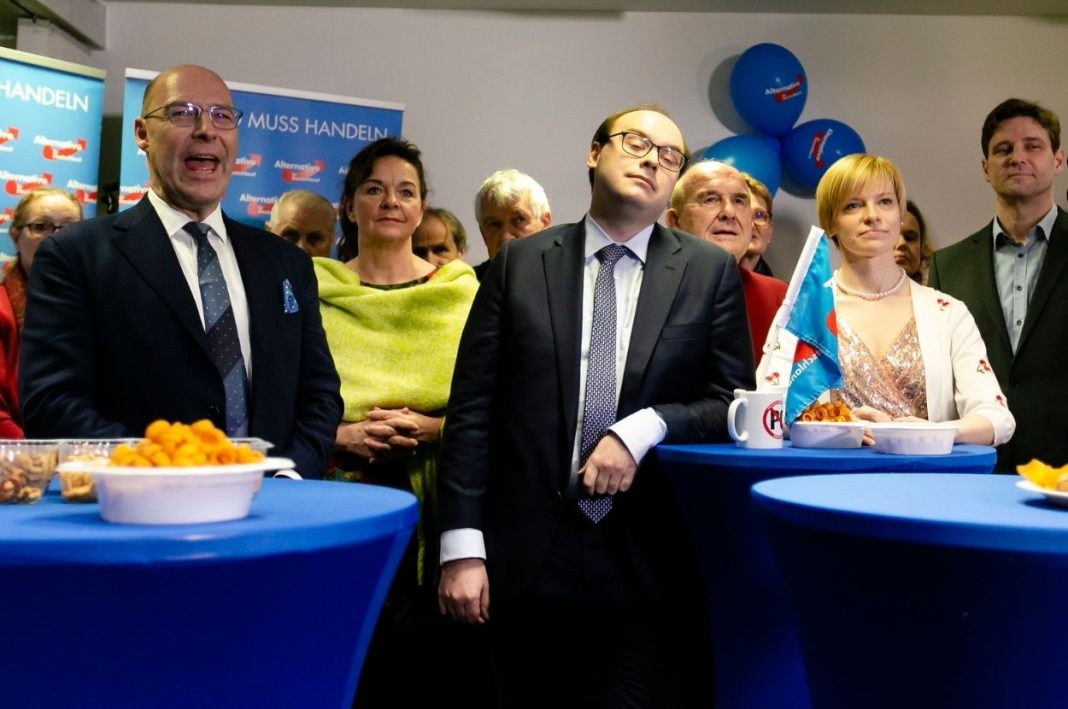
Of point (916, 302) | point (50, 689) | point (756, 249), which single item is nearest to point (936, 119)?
point (756, 249)

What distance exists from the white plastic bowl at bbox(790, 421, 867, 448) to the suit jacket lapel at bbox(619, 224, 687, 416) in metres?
0.37

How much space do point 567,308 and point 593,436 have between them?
0.88 feet

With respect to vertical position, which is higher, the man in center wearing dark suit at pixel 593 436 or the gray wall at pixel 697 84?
the gray wall at pixel 697 84

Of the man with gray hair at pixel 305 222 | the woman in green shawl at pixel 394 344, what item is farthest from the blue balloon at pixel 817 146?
the woman in green shawl at pixel 394 344

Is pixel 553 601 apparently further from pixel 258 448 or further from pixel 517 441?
pixel 258 448

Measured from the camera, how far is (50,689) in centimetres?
132

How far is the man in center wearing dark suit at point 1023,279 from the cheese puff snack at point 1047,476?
7.76 feet

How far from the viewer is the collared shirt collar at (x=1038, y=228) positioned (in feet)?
13.2

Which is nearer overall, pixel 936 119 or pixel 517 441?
pixel 517 441

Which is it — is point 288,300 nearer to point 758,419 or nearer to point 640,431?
point 640,431

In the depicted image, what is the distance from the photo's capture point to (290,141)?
6914 mm

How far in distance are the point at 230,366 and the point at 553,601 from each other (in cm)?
80

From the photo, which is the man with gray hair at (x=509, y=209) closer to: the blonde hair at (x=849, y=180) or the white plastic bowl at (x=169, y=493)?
the blonde hair at (x=849, y=180)

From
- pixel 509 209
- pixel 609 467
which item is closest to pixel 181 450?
pixel 609 467
